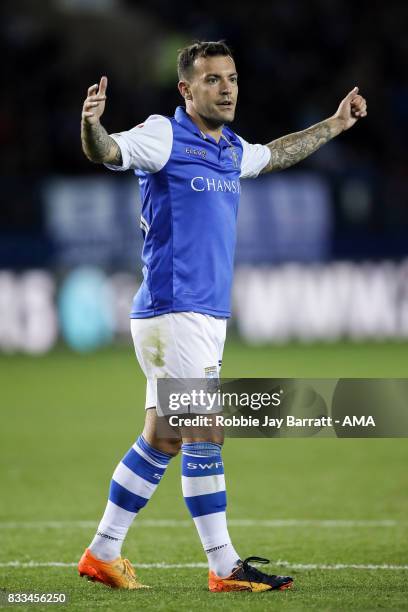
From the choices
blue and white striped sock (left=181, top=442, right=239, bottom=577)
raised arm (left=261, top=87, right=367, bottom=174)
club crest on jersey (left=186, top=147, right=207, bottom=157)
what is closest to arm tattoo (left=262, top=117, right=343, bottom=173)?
raised arm (left=261, top=87, right=367, bottom=174)

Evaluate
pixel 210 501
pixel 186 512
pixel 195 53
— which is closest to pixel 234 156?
pixel 195 53

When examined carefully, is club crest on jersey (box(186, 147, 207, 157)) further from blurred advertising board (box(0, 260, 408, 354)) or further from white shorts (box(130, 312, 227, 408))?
blurred advertising board (box(0, 260, 408, 354))

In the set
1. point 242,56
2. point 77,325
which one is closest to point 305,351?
point 77,325

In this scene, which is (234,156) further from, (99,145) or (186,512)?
(186,512)

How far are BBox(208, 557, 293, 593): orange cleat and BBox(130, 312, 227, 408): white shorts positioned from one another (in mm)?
741

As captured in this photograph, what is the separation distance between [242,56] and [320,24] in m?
2.06

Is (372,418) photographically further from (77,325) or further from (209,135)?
(77,325)

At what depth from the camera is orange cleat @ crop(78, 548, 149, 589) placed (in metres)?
4.76

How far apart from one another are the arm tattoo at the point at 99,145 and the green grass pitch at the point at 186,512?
1.67 m

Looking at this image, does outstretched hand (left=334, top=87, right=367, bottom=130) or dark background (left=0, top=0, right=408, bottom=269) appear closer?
outstretched hand (left=334, top=87, right=367, bottom=130)

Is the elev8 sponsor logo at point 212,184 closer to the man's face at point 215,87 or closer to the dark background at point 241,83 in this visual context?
the man's face at point 215,87

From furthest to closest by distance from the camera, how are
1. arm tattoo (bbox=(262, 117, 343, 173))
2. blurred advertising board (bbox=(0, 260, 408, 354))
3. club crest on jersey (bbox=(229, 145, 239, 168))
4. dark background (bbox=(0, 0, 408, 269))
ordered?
dark background (bbox=(0, 0, 408, 269)), blurred advertising board (bbox=(0, 260, 408, 354)), arm tattoo (bbox=(262, 117, 343, 173)), club crest on jersey (bbox=(229, 145, 239, 168))

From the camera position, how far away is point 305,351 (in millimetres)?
16953

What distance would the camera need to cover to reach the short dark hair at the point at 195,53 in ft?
15.8
